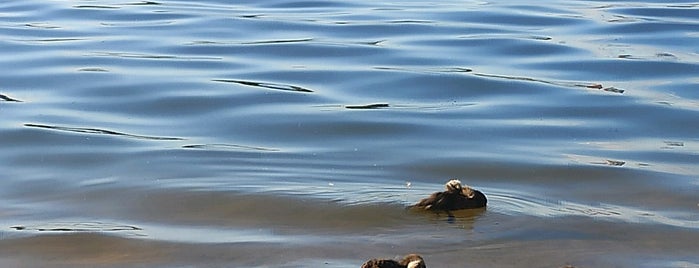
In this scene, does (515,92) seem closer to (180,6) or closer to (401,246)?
(401,246)

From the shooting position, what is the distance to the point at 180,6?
60.2 feet

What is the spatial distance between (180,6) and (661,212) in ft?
37.3

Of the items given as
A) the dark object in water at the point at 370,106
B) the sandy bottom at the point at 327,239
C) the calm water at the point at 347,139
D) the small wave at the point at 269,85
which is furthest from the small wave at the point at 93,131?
the small wave at the point at 269,85

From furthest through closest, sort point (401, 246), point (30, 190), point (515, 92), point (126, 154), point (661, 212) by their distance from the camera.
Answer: point (515, 92) → point (126, 154) → point (30, 190) → point (661, 212) → point (401, 246)

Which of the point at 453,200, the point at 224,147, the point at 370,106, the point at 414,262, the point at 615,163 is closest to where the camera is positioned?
the point at 414,262

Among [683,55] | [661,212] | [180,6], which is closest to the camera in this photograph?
[661,212]

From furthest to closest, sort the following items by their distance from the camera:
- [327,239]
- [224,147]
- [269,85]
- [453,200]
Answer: [269,85]
[224,147]
[453,200]
[327,239]

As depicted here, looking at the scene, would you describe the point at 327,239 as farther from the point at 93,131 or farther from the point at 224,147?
the point at 93,131

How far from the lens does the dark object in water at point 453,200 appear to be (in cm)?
759

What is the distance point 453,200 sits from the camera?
759cm

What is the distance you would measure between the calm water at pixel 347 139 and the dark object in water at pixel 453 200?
→ 0.08 m

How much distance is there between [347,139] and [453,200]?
245cm

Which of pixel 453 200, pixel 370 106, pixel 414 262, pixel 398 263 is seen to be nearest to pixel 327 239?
pixel 453 200

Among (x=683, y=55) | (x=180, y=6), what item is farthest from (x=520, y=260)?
(x=180, y=6)
